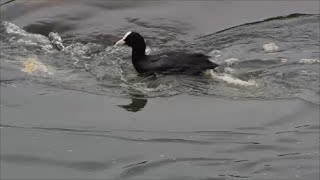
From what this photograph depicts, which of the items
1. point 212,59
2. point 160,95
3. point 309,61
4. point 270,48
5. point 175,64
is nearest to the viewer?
point 160,95

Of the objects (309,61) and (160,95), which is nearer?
(160,95)

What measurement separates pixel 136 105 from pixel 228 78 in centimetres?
110

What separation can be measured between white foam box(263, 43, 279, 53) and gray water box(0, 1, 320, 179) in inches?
1.0

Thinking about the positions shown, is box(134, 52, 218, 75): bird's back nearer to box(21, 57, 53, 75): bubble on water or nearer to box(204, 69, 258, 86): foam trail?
box(204, 69, 258, 86): foam trail

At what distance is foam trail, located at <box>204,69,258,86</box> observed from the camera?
6.35 metres

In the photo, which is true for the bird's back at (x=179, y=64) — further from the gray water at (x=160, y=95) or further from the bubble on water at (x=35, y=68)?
the bubble on water at (x=35, y=68)

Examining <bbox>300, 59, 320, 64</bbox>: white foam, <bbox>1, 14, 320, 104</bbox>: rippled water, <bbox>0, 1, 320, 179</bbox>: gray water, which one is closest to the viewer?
<bbox>0, 1, 320, 179</bbox>: gray water

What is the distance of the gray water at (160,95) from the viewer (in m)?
4.62

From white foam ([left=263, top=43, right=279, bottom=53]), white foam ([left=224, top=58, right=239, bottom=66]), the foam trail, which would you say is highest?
white foam ([left=263, top=43, right=279, bottom=53])

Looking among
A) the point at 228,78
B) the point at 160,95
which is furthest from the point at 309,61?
the point at 160,95

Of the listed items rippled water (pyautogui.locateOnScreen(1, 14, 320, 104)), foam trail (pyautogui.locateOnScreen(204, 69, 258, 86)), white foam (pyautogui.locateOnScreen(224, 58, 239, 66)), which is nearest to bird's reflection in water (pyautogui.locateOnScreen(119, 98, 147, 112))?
rippled water (pyautogui.locateOnScreen(1, 14, 320, 104))

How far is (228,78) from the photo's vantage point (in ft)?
21.3

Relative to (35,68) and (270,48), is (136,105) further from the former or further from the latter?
(270,48)

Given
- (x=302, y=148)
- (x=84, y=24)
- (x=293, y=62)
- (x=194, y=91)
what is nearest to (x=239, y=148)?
(x=302, y=148)
